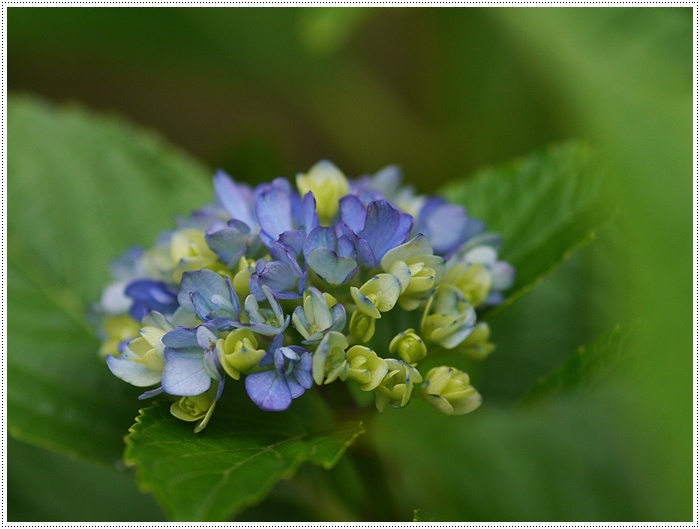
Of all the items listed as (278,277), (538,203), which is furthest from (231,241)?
(538,203)

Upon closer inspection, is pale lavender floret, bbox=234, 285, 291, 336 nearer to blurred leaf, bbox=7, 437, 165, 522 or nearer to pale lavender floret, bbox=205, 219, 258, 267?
pale lavender floret, bbox=205, 219, 258, 267

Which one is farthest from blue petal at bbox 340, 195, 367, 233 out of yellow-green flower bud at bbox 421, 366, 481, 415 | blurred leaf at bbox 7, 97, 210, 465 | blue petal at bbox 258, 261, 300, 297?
blurred leaf at bbox 7, 97, 210, 465

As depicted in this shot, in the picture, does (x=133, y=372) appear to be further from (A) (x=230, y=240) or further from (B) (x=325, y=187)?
(B) (x=325, y=187)

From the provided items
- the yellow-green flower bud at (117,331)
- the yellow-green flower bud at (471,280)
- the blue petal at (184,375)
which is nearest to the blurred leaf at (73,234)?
the yellow-green flower bud at (117,331)

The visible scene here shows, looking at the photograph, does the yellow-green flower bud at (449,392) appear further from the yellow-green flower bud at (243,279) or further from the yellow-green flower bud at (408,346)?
the yellow-green flower bud at (243,279)
